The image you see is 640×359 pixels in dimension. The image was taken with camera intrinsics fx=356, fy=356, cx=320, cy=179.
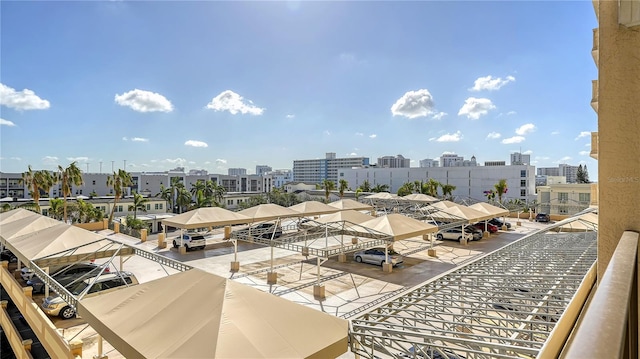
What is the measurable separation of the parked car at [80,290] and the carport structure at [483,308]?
9694mm

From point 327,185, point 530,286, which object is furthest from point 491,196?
point 530,286

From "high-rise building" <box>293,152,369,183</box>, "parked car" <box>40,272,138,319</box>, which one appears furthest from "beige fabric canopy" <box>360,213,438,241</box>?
"high-rise building" <box>293,152,369,183</box>

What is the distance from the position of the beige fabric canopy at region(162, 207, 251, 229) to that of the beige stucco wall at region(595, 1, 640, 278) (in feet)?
71.4

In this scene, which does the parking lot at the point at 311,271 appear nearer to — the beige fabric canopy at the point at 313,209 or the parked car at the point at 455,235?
the parked car at the point at 455,235

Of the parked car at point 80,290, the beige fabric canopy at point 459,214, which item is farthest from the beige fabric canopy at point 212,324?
the beige fabric canopy at point 459,214

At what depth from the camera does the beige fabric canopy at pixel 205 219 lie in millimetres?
22606

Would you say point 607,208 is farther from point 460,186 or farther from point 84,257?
point 460,186

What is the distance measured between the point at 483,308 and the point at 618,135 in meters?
4.36

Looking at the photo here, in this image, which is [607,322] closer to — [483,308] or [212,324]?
[212,324]

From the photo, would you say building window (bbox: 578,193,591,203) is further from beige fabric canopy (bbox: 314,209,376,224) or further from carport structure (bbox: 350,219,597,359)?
carport structure (bbox: 350,219,597,359)

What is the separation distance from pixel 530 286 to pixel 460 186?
2806 inches

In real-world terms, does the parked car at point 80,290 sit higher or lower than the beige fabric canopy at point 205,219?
lower

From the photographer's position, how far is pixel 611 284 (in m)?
1.66

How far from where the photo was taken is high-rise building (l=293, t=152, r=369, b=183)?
154m
